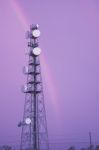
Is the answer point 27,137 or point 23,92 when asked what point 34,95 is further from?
point 27,137

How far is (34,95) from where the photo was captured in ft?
294

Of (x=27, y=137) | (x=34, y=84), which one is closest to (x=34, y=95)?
(x=34, y=84)

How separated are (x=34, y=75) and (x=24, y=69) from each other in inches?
84.3

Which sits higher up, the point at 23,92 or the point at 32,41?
the point at 32,41

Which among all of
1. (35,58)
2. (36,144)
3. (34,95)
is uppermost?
(35,58)

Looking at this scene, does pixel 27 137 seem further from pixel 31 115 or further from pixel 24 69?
pixel 24 69

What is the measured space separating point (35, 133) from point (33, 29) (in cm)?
1859

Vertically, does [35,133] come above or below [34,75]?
below

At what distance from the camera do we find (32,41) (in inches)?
3617

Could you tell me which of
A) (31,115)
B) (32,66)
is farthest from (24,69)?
(31,115)

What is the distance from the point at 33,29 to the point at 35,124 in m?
17.0

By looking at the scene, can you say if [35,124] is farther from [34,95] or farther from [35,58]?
[35,58]

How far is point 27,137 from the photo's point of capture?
287 feet

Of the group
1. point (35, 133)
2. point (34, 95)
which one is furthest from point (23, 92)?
point (35, 133)
